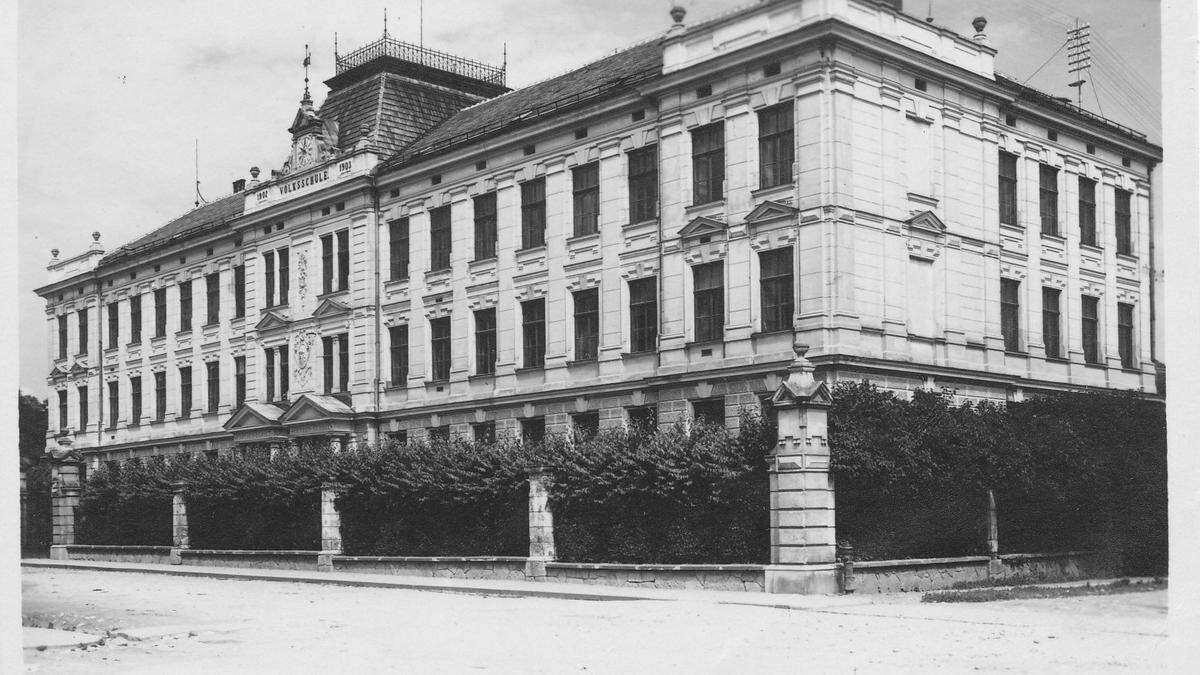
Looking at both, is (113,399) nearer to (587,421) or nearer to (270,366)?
(270,366)

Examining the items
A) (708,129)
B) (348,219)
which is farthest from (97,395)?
(708,129)

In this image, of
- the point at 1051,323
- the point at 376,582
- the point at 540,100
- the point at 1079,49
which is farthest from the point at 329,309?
the point at 1079,49

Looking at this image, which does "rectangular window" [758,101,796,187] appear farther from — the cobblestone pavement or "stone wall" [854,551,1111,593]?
the cobblestone pavement

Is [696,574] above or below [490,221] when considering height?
below

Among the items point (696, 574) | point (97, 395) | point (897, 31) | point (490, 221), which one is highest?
point (897, 31)

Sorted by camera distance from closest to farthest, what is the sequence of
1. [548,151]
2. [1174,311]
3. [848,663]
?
[848,663], [1174,311], [548,151]

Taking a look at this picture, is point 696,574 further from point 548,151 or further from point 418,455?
point 548,151

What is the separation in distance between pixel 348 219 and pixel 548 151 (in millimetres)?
8061

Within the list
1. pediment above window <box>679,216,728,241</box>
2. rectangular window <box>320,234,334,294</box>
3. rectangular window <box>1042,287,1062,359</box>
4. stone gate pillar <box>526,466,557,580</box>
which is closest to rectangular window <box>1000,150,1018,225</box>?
rectangular window <box>1042,287,1062,359</box>

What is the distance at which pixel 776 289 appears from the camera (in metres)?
29.5

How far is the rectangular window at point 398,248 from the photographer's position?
3941 cm

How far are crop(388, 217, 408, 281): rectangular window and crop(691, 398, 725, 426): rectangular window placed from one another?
1179 centimetres

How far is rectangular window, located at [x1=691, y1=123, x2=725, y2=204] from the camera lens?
3050 cm

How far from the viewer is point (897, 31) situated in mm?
28391
